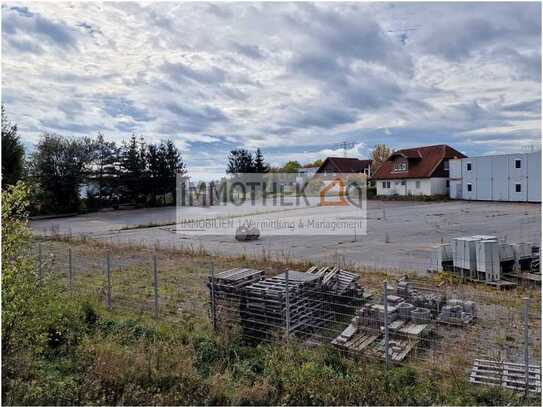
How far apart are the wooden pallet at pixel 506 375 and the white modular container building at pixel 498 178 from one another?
33702 mm

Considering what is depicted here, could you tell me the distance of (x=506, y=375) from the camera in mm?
5148

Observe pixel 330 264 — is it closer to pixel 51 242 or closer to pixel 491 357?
pixel 491 357

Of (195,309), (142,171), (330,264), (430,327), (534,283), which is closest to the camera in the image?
(430,327)

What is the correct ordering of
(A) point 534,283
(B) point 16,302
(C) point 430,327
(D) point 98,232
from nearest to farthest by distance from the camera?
(B) point 16,302
(C) point 430,327
(A) point 534,283
(D) point 98,232

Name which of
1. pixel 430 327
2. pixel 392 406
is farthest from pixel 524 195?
pixel 392 406

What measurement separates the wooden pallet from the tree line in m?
39.6

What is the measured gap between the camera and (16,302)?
16.9 ft

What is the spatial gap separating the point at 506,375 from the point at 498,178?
121 feet

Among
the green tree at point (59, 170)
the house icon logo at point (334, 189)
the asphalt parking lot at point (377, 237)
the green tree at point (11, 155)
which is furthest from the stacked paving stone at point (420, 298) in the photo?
the house icon logo at point (334, 189)

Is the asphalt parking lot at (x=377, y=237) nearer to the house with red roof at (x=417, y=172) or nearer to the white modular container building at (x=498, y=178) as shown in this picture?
the white modular container building at (x=498, y=178)

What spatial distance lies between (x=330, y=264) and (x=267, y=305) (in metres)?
6.13

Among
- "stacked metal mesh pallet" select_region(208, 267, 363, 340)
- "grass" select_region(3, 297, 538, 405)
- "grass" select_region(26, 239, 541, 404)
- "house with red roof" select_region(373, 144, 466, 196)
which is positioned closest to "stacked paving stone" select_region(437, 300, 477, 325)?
"grass" select_region(26, 239, 541, 404)

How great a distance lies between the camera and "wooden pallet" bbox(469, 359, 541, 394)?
498 centimetres

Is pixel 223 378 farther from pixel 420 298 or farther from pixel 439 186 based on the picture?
pixel 439 186
